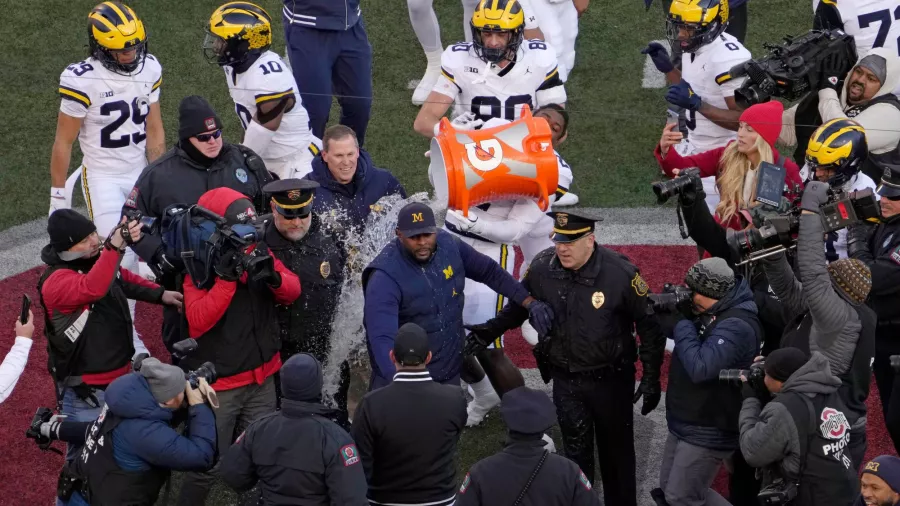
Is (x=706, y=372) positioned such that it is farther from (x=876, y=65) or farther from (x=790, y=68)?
(x=876, y=65)

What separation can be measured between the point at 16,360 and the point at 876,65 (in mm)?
4424

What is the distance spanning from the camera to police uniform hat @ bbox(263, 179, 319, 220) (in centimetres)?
526

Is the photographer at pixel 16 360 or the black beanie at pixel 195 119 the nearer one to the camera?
the photographer at pixel 16 360

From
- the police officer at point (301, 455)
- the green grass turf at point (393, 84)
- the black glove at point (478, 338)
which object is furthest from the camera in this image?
the green grass turf at point (393, 84)

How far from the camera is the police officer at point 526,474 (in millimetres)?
4062

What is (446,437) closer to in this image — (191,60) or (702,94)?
(702,94)

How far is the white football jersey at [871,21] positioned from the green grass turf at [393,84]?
174 cm

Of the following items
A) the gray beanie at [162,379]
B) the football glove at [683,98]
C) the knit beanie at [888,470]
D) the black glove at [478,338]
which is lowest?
the black glove at [478,338]

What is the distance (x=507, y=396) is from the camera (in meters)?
4.21

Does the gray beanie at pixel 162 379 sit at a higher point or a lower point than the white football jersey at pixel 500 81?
lower

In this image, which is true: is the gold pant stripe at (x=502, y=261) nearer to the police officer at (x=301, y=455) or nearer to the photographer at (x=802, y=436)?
the photographer at (x=802, y=436)

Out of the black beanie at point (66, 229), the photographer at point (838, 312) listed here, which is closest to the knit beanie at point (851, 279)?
the photographer at point (838, 312)

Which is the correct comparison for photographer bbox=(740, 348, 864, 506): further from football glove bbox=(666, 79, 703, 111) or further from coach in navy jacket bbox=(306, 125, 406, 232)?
Result: football glove bbox=(666, 79, 703, 111)

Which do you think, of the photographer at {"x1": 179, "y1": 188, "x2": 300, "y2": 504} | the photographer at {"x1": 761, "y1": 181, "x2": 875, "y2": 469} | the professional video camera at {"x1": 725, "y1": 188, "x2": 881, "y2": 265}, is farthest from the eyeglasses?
the photographer at {"x1": 761, "y1": 181, "x2": 875, "y2": 469}
